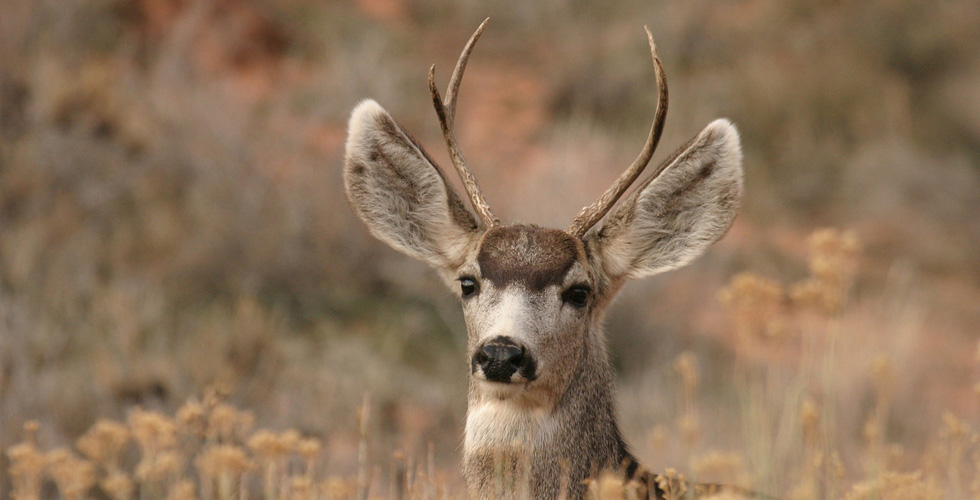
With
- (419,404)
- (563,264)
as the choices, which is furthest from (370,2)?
(563,264)

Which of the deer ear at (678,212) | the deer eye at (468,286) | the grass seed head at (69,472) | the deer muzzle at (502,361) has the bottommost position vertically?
the grass seed head at (69,472)

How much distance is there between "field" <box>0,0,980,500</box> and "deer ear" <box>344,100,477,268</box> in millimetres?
1022

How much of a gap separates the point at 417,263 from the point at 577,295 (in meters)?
7.43

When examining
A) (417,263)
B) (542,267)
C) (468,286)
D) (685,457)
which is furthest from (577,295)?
(417,263)

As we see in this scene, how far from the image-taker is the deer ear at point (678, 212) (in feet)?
16.8

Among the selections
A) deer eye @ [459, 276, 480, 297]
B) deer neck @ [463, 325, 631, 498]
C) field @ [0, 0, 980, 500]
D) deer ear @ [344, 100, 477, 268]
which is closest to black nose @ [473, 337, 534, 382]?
deer neck @ [463, 325, 631, 498]

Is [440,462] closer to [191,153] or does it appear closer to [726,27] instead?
[191,153]

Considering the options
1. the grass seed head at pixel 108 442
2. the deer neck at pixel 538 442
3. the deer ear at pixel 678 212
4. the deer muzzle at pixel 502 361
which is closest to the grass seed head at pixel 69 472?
the grass seed head at pixel 108 442

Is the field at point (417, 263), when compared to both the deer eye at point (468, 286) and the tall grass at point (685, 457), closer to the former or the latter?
the tall grass at point (685, 457)

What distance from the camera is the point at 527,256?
4914 mm

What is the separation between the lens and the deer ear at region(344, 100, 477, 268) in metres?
5.32

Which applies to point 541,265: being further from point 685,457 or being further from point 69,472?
point 69,472

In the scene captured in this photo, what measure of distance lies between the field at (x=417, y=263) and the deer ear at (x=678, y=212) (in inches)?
22.5

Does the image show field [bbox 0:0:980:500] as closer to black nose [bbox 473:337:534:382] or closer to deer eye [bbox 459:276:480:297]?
black nose [bbox 473:337:534:382]
